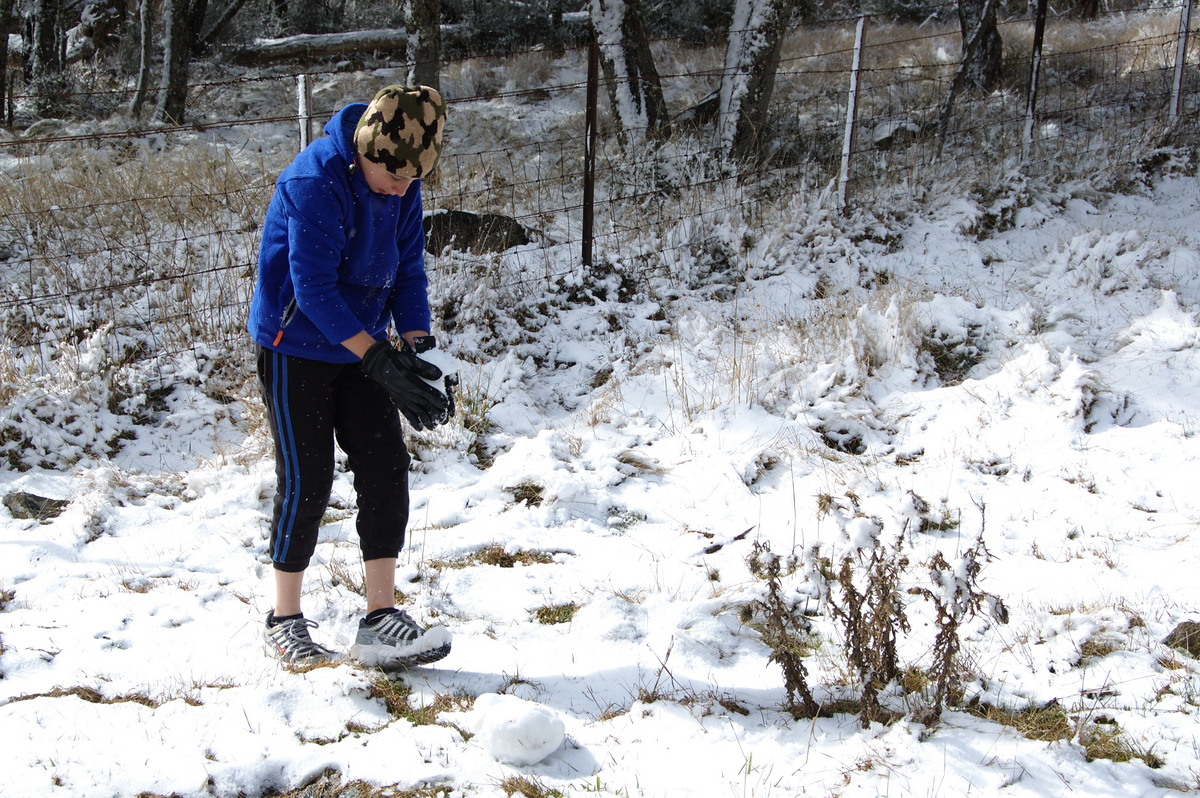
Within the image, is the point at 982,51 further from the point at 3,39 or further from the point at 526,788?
the point at 3,39

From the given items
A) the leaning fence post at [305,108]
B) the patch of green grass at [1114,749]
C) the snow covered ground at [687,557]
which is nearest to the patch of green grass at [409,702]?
the snow covered ground at [687,557]

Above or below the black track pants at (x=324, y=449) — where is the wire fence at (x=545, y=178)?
above

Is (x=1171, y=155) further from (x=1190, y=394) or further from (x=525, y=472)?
(x=525, y=472)

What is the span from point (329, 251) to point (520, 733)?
1.37m

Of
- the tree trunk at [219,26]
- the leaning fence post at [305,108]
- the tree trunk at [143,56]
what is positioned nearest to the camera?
the leaning fence post at [305,108]

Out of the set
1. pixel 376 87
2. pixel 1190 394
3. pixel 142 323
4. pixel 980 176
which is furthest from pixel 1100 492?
pixel 376 87

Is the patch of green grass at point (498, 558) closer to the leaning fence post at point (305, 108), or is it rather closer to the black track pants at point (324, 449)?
the black track pants at point (324, 449)

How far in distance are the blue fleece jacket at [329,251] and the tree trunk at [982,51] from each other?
937 centimetres

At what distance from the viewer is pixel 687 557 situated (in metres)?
3.55

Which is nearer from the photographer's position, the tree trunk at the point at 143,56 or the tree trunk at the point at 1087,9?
the tree trunk at the point at 143,56

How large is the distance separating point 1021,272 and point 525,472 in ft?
14.0

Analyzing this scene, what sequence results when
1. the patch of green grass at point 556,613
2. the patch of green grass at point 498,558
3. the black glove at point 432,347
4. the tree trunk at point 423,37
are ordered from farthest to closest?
the tree trunk at point 423,37 → the patch of green grass at point 498,558 → the patch of green grass at point 556,613 → the black glove at point 432,347

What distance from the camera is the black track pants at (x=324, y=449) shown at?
254cm

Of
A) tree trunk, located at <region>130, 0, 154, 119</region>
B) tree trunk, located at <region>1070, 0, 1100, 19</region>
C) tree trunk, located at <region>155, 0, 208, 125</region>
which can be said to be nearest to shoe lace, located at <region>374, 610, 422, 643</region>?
tree trunk, located at <region>155, 0, 208, 125</region>
